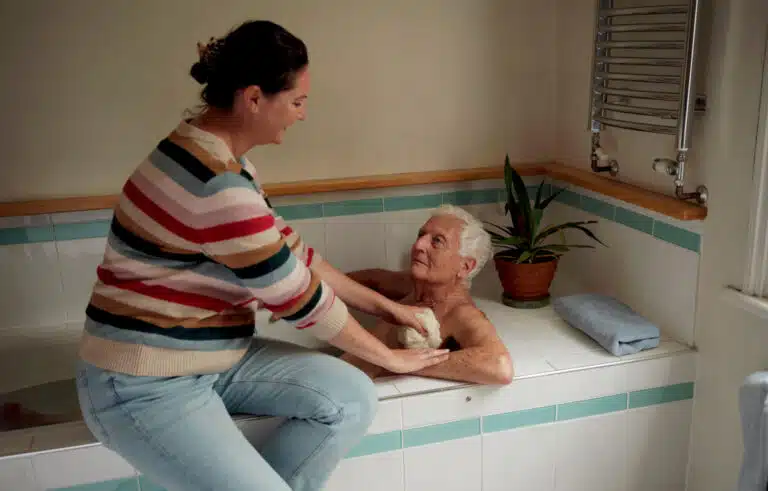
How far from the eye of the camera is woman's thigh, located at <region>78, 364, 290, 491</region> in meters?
1.36

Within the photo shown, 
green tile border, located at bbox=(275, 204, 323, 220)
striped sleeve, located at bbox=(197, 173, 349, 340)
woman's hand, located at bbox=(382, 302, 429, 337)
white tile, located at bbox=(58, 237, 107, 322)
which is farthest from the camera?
green tile border, located at bbox=(275, 204, 323, 220)

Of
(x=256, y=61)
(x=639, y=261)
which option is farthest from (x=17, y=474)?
(x=639, y=261)

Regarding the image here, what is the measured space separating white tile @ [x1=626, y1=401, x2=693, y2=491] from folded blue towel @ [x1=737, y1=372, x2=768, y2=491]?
378mm

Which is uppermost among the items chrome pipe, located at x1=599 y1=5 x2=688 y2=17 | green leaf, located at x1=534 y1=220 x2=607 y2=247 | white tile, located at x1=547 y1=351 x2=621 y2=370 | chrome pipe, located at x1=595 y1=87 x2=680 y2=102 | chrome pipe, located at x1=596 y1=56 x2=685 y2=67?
chrome pipe, located at x1=599 y1=5 x2=688 y2=17

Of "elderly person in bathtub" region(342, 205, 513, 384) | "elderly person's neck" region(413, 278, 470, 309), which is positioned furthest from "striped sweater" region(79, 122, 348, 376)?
"elderly person's neck" region(413, 278, 470, 309)

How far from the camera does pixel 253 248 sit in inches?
51.4

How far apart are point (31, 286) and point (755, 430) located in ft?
6.91

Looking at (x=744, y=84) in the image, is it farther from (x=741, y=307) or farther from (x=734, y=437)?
(x=734, y=437)

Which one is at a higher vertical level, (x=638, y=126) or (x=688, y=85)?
(x=688, y=85)

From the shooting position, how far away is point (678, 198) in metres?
1.91

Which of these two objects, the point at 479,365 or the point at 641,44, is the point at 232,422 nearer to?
the point at 479,365

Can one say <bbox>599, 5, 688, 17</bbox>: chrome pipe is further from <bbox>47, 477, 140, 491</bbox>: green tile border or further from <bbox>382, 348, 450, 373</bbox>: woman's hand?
<bbox>47, 477, 140, 491</bbox>: green tile border

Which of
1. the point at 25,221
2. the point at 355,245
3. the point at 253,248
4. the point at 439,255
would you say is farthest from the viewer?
the point at 355,245

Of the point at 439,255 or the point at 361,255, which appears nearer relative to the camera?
the point at 439,255
